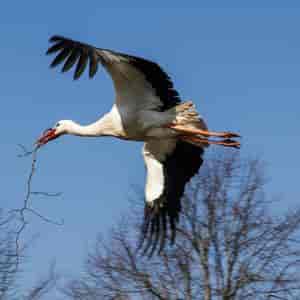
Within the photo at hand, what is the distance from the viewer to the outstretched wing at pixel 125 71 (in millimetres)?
11172

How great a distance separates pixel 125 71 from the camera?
12.3 meters

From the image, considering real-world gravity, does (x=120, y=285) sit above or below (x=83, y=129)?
below

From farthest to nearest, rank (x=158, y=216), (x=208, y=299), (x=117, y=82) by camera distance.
Answer: (x=208, y=299) → (x=158, y=216) → (x=117, y=82)

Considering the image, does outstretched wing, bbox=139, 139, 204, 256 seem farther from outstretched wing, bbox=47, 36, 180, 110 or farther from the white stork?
outstretched wing, bbox=47, 36, 180, 110

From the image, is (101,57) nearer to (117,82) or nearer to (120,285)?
(117,82)

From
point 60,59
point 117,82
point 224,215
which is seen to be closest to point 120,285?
point 224,215

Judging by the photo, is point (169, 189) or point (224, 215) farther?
point (224, 215)

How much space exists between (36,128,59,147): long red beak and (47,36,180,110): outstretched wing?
1277mm

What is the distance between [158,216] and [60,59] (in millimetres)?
3035

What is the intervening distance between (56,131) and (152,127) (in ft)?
4.61

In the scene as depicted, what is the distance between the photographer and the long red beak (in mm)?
13680

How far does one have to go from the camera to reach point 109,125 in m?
12.8

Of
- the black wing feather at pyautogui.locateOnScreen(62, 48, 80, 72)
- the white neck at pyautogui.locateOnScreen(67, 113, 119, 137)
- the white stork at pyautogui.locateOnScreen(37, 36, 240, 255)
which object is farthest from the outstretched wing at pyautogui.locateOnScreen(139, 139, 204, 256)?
the black wing feather at pyautogui.locateOnScreen(62, 48, 80, 72)

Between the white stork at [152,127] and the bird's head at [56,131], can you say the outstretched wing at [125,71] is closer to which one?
the white stork at [152,127]
